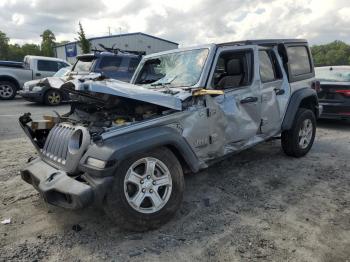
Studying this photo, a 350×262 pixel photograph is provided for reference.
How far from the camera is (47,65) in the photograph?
53.2ft

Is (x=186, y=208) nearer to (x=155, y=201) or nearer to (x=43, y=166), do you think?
(x=155, y=201)

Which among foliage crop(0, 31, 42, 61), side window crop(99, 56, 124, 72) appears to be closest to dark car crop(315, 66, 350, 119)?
side window crop(99, 56, 124, 72)

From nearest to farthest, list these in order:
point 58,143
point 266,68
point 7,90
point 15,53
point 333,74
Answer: point 58,143
point 266,68
point 333,74
point 7,90
point 15,53

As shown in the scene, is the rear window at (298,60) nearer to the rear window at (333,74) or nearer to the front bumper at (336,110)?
the front bumper at (336,110)

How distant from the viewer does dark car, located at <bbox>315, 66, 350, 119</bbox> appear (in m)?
8.05

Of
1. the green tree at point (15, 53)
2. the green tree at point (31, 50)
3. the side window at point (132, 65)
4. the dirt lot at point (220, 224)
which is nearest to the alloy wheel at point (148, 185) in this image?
the dirt lot at point (220, 224)

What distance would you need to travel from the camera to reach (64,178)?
3.45m

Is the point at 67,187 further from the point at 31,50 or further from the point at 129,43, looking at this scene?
the point at 31,50

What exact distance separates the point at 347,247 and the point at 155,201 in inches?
72.1

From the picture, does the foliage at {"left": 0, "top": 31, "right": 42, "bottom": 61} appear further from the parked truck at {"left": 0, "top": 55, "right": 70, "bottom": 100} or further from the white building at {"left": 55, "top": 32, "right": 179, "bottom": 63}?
the parked truck at {"left": 0, "top": 55, "right": 70, "bottom": 100}

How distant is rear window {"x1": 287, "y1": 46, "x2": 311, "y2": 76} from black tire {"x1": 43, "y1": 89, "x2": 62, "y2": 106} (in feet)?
32.7

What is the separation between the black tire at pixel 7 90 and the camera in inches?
607

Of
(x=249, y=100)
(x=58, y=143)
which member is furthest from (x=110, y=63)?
(x=58, y=143)

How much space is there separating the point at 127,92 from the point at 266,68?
251cm
